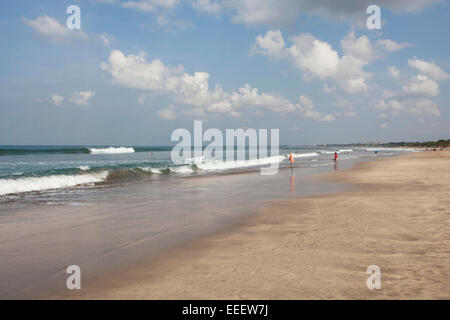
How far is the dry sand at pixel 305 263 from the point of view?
4129mm

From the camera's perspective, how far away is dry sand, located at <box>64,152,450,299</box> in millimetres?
4129

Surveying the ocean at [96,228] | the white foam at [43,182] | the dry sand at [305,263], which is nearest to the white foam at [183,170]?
the white foam at [43,182]

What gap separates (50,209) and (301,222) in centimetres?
856

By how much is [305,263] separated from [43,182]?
58.4 ft

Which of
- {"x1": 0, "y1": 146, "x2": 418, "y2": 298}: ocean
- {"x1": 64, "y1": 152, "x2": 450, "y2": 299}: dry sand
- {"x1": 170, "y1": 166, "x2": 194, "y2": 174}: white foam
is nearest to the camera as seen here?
{"x1": 64, "y1": 152, "x2": 450, "y2": 299}: dry sand

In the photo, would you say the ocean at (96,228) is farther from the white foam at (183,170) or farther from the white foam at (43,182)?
the white foam at (183,170)

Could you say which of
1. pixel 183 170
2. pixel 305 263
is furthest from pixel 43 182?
pixel 305 263

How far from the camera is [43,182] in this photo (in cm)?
1833

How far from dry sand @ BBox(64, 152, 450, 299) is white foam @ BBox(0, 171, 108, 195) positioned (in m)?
14.2

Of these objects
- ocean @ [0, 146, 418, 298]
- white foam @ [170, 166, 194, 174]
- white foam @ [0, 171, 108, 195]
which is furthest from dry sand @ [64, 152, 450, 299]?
white foam @ [170, 166, 194, 174]

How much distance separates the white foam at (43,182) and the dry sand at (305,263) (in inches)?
560

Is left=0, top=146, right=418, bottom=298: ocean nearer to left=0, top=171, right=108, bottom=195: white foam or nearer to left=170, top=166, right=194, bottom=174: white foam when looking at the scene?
left=0, top=171, right=108, bottom=195: white foam

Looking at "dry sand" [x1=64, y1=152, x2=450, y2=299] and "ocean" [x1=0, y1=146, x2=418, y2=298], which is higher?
"dry sand" [x1=64, y1=152, x2=450, y2=299]

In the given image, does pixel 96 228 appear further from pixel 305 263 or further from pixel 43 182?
pixel 43 182
